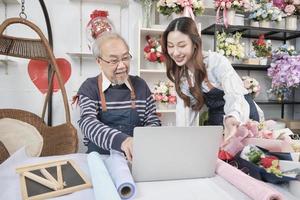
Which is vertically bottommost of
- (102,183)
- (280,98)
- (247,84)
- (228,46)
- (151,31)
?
(102,183)

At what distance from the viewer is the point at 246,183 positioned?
2.28ft

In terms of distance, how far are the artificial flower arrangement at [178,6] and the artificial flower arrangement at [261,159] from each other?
1.54m

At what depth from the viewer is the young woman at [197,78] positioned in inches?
52.6

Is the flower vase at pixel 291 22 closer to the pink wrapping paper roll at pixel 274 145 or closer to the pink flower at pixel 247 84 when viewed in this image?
the pink flower at pixel 247 84

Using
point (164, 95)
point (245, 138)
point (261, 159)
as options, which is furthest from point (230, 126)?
point (164, 95)

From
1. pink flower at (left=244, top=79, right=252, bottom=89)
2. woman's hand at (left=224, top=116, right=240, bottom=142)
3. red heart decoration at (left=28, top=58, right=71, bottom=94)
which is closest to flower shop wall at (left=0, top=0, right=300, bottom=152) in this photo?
red heart decoration at (left=28, top=58, right=71, bottom=94)

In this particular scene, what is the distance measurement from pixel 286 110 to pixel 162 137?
277cm

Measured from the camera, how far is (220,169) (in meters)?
0.83

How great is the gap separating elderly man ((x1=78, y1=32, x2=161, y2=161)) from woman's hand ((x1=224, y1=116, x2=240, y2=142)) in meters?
0.47

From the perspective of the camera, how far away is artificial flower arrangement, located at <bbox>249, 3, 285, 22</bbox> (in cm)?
248

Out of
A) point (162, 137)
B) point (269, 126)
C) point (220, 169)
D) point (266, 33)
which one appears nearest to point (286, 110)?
point (266, 33)

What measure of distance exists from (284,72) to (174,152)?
212cm

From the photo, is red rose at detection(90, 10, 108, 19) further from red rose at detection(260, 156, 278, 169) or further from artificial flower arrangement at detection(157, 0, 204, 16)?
red rose at detection(260, 156, 278, 169)

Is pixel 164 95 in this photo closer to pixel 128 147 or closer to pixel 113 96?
pixel 113 96
